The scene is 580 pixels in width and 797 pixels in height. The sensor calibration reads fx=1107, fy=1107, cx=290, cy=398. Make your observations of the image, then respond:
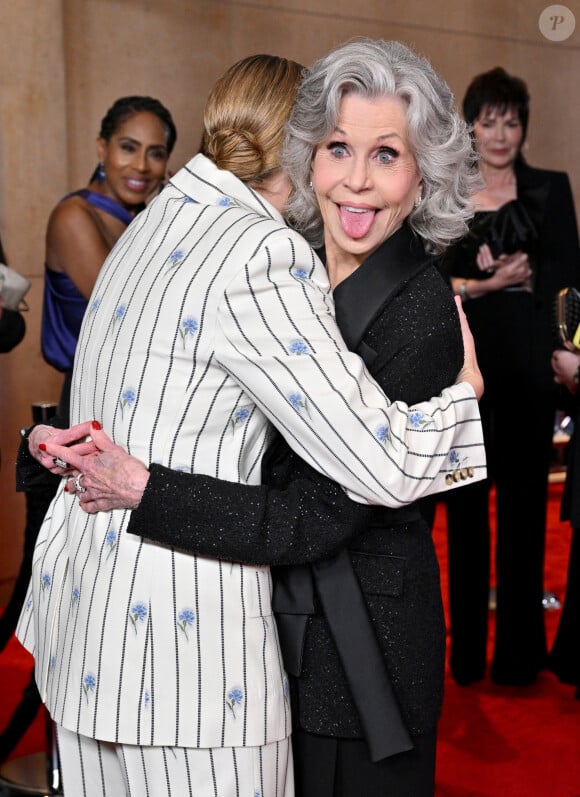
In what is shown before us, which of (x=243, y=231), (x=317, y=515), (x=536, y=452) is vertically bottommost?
(x=536, y=452)

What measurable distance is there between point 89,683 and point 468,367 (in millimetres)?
789

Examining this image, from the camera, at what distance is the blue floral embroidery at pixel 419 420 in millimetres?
1626

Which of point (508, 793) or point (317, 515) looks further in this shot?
point (508, 793)

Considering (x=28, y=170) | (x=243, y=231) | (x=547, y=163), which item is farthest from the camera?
(x=547, y=163)

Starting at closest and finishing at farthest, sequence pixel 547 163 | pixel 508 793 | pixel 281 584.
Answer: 1. pixel 281 584
2. pixel 508 793
3. pixel 547 163

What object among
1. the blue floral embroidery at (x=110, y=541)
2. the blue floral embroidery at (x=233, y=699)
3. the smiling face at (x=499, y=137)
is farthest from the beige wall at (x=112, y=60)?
the blue floral embroidery at (x=233, y=699)

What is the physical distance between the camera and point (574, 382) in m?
3.42

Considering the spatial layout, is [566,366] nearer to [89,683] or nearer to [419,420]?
[419,420]

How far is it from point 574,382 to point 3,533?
275cm

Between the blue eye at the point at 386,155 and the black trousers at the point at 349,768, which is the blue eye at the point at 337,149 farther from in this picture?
the black trousers at the point at 349,768

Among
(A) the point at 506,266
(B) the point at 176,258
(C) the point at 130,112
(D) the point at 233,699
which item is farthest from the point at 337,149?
(C) the point at 130,112

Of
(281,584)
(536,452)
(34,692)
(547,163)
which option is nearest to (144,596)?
(281,584)

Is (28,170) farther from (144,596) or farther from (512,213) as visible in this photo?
(144,596)

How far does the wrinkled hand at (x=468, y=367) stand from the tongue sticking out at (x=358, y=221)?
195 millimetres
